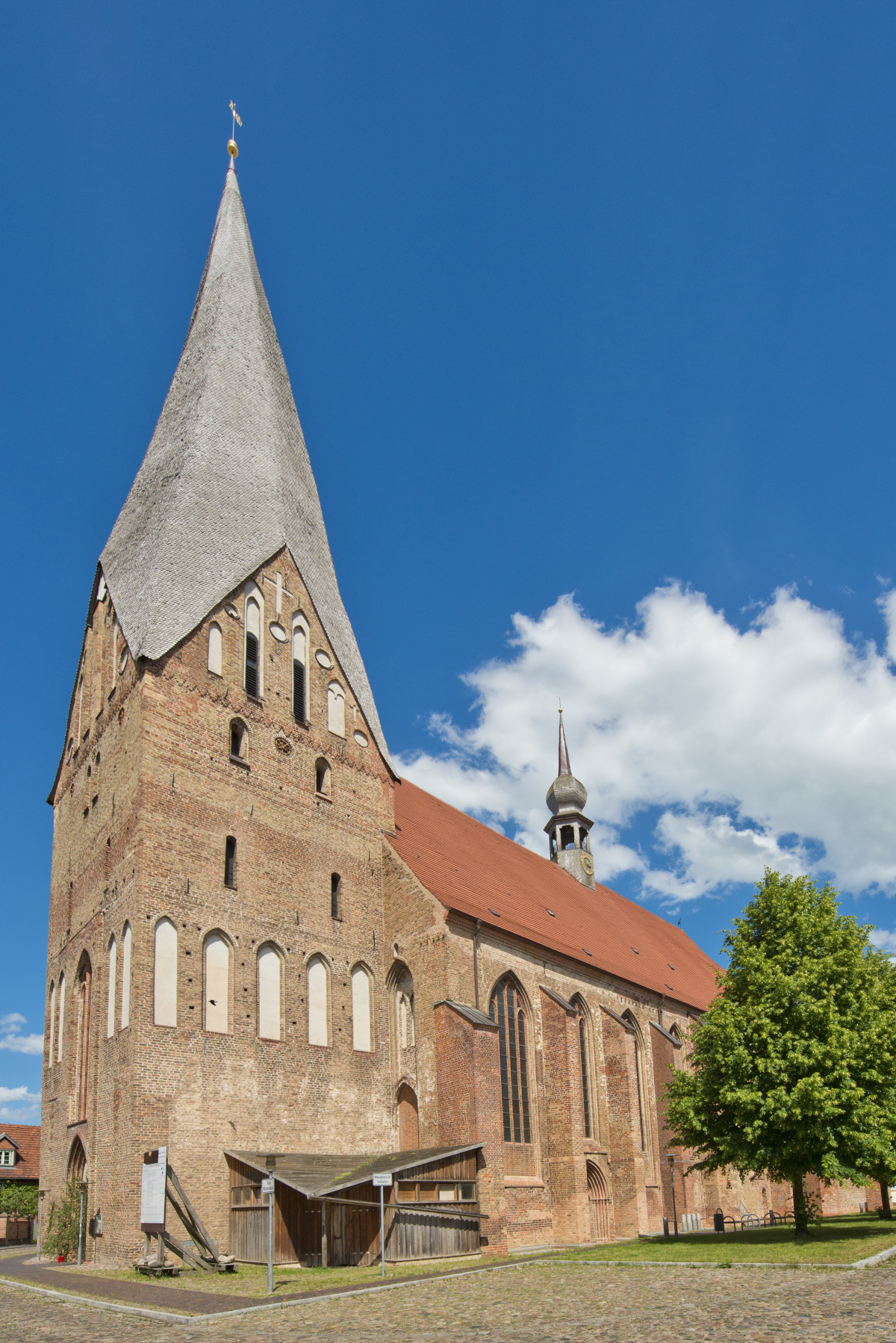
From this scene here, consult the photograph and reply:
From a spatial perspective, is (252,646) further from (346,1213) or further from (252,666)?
(346,1213)

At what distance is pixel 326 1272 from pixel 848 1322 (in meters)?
10.2

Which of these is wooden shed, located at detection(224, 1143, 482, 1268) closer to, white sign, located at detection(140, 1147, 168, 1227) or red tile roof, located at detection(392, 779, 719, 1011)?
white sign, located at detection(140, 1147, 168, 1227)

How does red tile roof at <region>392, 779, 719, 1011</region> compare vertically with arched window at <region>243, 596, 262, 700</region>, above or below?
below

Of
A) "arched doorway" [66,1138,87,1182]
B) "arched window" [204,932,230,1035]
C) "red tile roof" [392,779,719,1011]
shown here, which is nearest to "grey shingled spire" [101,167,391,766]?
"red tile roof" [392,779,719,1011]

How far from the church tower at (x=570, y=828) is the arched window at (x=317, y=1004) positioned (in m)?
20.0

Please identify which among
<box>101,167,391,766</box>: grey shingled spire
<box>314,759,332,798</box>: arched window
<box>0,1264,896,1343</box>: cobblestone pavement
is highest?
<box>101,167,391,766</box>: grey shingled spire

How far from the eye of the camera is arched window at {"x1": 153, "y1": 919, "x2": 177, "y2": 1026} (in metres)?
18.7

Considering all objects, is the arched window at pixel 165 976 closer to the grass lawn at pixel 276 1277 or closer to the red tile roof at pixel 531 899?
the grass lawn at pixel 276 1277

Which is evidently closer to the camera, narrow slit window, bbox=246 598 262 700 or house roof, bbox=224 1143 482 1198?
house roof, bbox=224 1143 482 1198

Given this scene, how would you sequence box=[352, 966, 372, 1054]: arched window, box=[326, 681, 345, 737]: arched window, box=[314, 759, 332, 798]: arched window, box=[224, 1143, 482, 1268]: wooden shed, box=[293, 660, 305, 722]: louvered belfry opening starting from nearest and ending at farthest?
1. box=[224, 1143, 482, 1268]: wooden shed
2. box=[352, 966, 372, 1054]: arched window
3. box=[314, 759, 332, 798]: arched window
4. box=[293, 660, 305, 722]: louvered belfry opening
5. box=[326, 681, 345, 737]: arched window

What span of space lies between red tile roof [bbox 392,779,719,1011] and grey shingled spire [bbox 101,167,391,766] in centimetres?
358

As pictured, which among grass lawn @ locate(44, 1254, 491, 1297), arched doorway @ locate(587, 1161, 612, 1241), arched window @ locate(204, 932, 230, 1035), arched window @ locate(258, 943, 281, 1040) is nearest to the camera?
grass lawn @ locate(44, 1254, 491, 1297)

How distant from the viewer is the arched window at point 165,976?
18688mm

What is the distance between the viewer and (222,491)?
83.1ft
